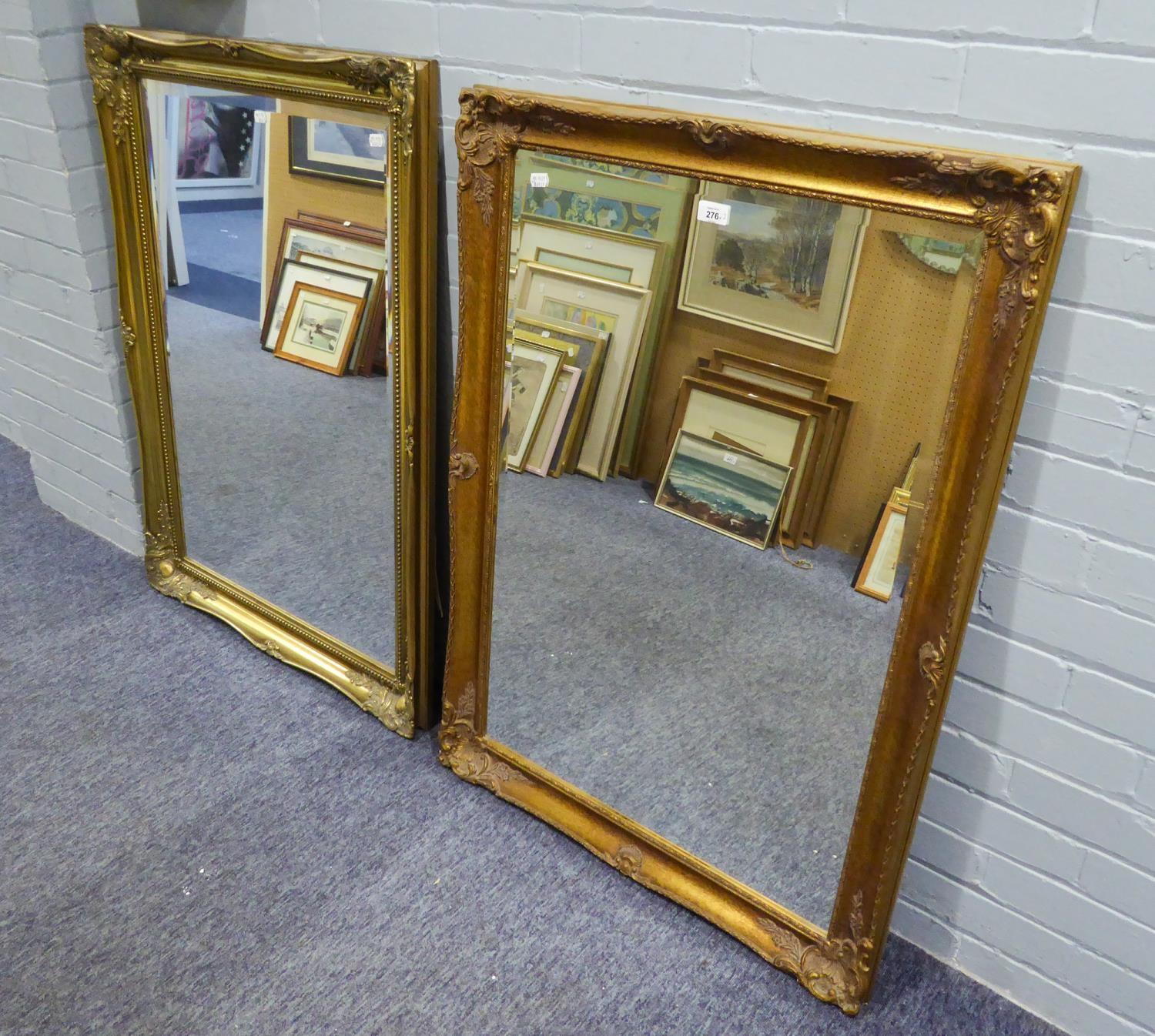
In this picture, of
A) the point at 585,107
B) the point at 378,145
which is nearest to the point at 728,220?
the point at 585,107

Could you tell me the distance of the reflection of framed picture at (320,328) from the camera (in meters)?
1.65

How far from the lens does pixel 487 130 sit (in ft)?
4.42

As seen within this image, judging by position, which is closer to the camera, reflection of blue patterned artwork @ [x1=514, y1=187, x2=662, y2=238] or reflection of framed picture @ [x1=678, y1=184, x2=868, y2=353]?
reflection of framed picture @ [x1=678, y1=184, x2=868, y2=353]

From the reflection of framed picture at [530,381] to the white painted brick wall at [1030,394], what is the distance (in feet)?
0.63

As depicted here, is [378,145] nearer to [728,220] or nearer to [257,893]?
[728,220]

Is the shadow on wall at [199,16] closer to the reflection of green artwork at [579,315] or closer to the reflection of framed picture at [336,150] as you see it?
the reflection of framed picture at [336,150]

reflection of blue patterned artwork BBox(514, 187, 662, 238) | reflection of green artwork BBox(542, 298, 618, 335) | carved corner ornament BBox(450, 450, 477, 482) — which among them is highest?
reflection of blue patterned artwork BBox(514, 187, 662, 238)

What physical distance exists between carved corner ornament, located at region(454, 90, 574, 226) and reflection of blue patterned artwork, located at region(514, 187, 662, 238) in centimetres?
6

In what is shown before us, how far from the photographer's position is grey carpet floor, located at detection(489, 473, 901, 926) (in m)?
1.33

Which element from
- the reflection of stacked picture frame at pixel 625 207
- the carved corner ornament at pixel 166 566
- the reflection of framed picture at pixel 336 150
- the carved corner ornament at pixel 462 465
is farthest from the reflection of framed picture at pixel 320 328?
the carved corner ornament at pixel 166 566

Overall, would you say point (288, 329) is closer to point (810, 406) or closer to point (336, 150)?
point (336, 150)

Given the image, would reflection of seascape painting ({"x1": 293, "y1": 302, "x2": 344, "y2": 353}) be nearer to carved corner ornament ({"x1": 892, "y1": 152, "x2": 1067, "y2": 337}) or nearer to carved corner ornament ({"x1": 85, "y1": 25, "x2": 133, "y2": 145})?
carved corner ornament ({"x1": 85, "y1": 25, "x2": 133, "y2": 145})

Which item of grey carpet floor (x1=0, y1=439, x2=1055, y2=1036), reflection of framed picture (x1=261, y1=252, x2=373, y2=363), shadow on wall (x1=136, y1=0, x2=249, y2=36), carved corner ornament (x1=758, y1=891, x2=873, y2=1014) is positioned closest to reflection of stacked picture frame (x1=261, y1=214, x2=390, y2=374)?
reflection of framed picture (x1=261, y1=252, x2=373, y2=363)

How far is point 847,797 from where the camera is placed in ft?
4.45
